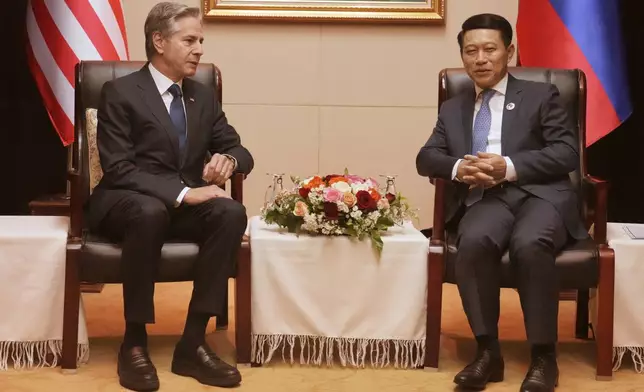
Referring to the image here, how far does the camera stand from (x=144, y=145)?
164 inches

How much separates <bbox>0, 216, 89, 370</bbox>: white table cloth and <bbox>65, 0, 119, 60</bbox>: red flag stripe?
156cm

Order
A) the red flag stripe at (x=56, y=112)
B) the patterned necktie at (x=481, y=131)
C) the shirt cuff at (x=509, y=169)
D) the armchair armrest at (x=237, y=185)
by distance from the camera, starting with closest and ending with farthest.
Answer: the shirt cuff at (x=509, y=169) < the patterned necktie at (x=481, y=131) < the armchair armrest at (x=237, y=185) < the red flag stripe at (x=56, y=112)

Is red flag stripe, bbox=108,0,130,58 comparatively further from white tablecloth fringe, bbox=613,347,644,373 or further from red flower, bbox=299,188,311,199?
white tablecloth fringe, bbox=613,347,644,373

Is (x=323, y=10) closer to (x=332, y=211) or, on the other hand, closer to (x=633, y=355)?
(x=332, y=211)

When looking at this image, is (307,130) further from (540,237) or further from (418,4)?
(540,237)

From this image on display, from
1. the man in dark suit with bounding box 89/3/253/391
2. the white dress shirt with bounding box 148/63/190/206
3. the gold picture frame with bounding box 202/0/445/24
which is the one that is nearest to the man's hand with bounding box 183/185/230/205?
the man in dark suit with bounding box 89/3/253/391

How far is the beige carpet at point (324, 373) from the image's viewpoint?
385 cm

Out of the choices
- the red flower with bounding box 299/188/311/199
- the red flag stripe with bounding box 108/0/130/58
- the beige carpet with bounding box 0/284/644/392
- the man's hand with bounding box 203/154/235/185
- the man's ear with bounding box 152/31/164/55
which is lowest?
the beige carpet with bounding box 0/284/644/392

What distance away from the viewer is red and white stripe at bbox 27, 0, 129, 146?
5328mm

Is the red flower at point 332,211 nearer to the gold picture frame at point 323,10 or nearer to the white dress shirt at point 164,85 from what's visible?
the white dress shirt at point 164,85

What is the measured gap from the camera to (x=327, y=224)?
4020mm

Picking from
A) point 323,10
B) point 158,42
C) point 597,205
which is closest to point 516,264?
point 597,205

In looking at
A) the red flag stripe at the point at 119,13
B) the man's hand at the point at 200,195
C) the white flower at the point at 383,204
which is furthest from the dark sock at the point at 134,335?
the red flag stripe at the point at 119,13

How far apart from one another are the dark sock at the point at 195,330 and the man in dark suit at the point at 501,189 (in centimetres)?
95
